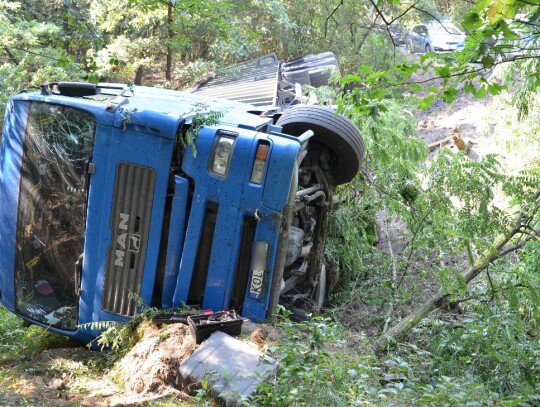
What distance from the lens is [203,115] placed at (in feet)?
16.0

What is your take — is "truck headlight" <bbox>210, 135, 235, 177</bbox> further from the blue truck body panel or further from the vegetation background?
the vegetation background

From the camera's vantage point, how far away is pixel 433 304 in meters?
5.27

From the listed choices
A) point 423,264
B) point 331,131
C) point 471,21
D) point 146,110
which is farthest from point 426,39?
point 471,21

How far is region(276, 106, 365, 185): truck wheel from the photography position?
18.9 ft

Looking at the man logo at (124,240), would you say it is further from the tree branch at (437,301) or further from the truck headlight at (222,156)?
the tree branch at (437,301)

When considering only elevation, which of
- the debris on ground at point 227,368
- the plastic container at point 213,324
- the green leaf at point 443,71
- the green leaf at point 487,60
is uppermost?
the green leaf at point 487,60

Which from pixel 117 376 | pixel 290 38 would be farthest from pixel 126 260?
pixel 290 38

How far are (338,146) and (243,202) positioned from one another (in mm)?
1495

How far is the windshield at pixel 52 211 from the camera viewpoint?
496 cm

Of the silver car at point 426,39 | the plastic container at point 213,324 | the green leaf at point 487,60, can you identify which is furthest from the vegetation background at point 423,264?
the silver car at point 426,39

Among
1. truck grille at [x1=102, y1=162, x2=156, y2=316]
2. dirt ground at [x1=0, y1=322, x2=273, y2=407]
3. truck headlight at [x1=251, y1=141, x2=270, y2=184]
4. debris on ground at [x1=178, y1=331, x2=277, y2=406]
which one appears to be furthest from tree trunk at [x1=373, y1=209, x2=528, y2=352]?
truck grille at [x1=102, y1=162, x2=156, y2=316]

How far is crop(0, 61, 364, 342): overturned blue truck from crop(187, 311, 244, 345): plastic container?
0.31 metres

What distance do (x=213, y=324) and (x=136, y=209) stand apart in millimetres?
1006

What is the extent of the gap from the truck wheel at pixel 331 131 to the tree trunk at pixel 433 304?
4.19 feet
